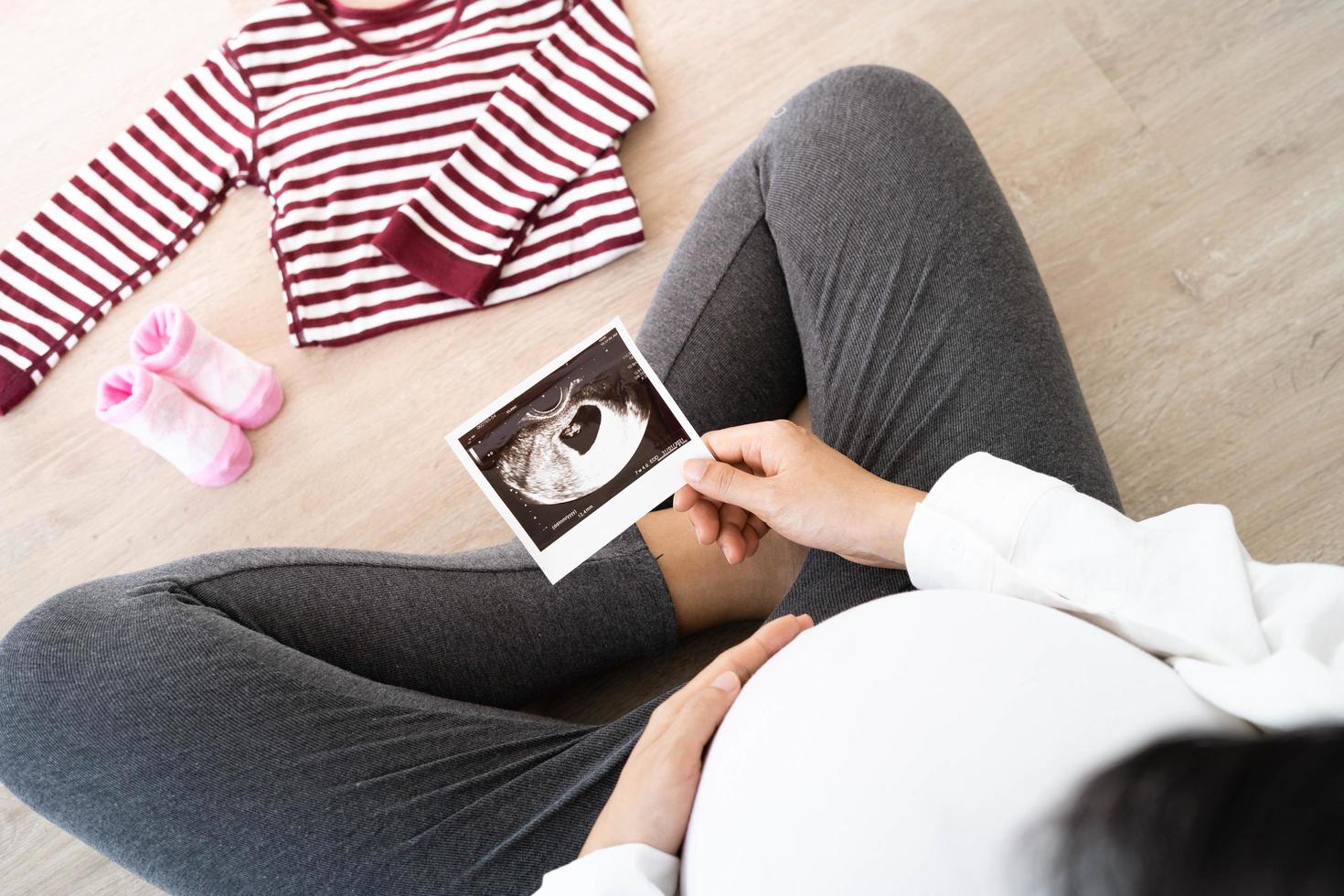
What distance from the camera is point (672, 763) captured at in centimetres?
57

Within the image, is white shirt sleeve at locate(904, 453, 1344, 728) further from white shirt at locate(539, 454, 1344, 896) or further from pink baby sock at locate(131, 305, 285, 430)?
pink baby sock at locate(131, 305, 285, 430)

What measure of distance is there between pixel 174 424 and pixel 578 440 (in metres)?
0.57

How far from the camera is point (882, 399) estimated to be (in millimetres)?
806

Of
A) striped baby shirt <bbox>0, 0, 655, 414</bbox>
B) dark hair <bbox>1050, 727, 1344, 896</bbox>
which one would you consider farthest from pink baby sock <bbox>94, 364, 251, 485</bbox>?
dark hair <bbox>1050, 727, 1344, 896</bbox>

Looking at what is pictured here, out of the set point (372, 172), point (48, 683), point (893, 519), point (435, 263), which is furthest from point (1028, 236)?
point (48, 683)

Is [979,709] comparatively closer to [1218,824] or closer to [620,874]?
[1218,824]

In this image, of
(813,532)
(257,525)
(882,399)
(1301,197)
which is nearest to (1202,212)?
(1301,197)

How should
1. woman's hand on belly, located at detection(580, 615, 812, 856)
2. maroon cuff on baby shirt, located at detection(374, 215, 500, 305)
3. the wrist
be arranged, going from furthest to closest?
maroon cuff on baby shirt, located at detection(374, 215, 500, 305)
the wrist
woman's hand on belly, located at detection(580, 615, 812, 856)

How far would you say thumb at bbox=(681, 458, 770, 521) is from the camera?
2.37 feet

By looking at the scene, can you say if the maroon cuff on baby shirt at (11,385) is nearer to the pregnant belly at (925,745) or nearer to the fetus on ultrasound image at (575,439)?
the fetus on ultrasound image at (575,439)

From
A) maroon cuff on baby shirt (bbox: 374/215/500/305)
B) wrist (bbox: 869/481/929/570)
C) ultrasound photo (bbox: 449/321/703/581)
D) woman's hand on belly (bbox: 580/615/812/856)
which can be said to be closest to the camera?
woman's hand on belly (bbox: 580/615/812/856)

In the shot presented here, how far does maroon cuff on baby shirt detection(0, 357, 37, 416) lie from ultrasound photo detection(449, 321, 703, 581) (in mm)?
764

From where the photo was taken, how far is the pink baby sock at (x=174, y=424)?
1033 mm

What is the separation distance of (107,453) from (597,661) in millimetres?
762
